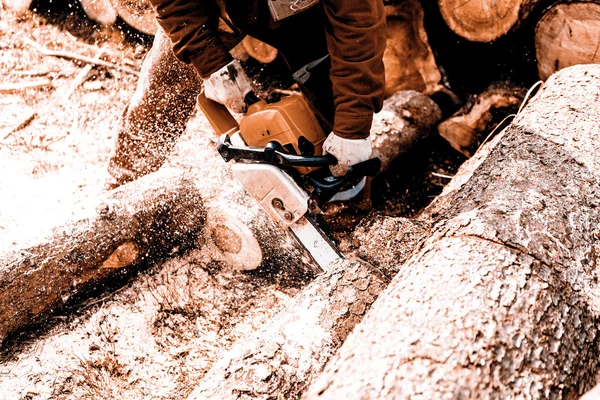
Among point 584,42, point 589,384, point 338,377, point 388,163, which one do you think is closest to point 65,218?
point 338,377

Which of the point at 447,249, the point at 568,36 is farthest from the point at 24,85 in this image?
the point at 568,36

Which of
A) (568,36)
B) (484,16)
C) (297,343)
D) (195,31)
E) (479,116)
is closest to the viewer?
(297,343)

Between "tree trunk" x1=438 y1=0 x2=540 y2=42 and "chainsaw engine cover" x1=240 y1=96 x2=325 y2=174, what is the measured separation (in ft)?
3.60

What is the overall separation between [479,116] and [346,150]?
1.19 metres

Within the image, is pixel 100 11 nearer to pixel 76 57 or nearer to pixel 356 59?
pixel 76 57

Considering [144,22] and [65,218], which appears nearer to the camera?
[65,218]

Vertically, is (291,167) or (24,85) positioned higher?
(24,85)

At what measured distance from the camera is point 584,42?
6.24 ft

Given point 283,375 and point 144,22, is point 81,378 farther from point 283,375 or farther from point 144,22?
point 144,22

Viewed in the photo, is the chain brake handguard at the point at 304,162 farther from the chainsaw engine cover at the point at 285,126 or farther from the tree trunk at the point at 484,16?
the tree trunk at the point at 484,16

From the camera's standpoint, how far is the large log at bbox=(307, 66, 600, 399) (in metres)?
0.97

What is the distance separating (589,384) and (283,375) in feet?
2.67

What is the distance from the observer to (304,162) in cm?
152

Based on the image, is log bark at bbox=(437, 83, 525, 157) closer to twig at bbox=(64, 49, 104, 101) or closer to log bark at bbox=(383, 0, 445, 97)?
log bark at bbox=(383, 0, 445, 97)
